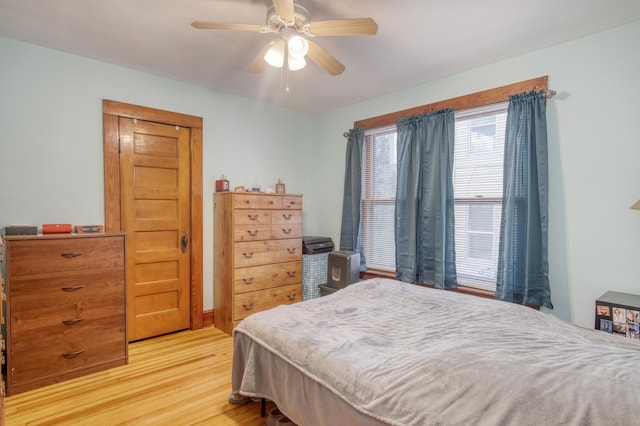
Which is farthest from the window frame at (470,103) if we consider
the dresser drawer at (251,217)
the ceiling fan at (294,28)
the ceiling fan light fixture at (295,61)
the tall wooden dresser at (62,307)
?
the tall wooden dresser at (62,307)

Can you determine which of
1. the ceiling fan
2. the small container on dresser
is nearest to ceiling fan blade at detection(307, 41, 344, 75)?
the ceiling fan

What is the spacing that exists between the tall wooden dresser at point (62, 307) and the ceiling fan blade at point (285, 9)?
2.00m

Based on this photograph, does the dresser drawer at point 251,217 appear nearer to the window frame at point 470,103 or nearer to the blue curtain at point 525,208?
the window frame at point 470,103

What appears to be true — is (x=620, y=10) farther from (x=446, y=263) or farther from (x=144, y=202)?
(x=144, y=202)

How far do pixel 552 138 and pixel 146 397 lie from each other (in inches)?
134

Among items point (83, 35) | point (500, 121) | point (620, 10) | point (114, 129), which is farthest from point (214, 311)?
point (620, 10)

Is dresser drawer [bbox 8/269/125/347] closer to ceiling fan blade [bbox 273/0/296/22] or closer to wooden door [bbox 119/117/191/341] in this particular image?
wooden door [bbox 119/117/191/341]

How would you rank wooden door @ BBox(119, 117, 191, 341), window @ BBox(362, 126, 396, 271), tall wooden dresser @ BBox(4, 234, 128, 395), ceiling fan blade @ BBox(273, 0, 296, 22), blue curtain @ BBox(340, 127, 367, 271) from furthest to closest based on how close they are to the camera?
blue curtain @ BBox(340, 127, 367, 271), window @ BBox(362, 126, 396, 271), wooden door @ BBox(119, 117, 191, 341), tall wooden dresser @ BBox(4, 234, 128, 395), ceiling fan blade @ BBox(273, 0, 296, 22)

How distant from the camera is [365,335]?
5.31 ft

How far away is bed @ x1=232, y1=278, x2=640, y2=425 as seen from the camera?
3.29 ft

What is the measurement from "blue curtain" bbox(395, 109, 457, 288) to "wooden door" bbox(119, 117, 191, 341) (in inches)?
86.1

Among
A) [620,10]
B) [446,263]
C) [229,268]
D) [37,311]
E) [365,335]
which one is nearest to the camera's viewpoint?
[365,335]

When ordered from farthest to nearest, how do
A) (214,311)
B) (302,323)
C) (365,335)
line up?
(214,311)
(302,323)
(365,335)

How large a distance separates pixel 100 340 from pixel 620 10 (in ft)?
13.8
